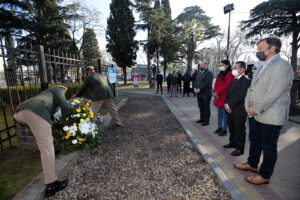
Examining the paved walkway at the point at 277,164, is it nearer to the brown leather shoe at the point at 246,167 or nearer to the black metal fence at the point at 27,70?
the brown leather shoe at the point at 246,167

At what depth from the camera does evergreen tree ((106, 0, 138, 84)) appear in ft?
83.5

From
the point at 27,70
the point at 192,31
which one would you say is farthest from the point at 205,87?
the point at 192,31

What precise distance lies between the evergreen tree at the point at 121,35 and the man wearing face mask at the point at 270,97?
24751 mm

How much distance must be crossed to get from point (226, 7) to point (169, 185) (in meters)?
14.3

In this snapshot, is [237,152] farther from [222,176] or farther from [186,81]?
[186,81]

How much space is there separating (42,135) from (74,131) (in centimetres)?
117

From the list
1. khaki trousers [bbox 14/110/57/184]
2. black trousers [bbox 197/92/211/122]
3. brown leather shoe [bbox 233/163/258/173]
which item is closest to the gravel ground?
khaki trousers [bbox 14/110/57/184]

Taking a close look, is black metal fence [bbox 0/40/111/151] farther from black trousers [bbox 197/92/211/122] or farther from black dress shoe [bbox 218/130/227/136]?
black dress shoe [bbox 218/130/227/136]

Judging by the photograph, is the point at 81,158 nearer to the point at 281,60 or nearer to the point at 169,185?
the point at 169,185

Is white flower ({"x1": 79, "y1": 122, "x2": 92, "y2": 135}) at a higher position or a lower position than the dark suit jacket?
lower

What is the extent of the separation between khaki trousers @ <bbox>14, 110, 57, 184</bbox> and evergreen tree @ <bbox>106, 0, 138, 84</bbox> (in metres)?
24.8

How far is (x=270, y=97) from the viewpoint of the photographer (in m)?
2.06

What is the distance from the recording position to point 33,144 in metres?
3.43

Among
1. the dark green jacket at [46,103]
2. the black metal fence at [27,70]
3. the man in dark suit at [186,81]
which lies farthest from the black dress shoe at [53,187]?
the man in dark suit at [186,81]
